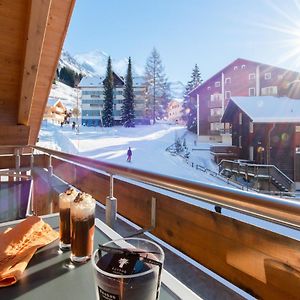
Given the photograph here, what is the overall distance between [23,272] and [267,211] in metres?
0.63

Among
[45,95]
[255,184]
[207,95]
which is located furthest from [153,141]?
[45,95]

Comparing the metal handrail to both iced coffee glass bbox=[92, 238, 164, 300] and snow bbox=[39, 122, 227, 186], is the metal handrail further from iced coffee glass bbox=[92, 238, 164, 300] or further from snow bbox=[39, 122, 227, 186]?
snow bbox=[39, 122, 227, 186]

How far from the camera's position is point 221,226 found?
1271 mm

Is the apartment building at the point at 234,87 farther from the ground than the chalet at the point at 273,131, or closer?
farther from the ground

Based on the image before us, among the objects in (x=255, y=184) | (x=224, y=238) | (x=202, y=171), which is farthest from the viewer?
(x=202, y=171)

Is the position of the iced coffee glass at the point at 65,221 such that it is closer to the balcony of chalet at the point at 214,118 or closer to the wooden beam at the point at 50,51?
the wooden beam at the point at 50,51

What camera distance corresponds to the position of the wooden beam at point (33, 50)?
209 cm

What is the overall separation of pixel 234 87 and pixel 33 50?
21009mm

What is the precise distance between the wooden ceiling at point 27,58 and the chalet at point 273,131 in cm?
1273

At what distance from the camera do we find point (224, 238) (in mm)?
1269

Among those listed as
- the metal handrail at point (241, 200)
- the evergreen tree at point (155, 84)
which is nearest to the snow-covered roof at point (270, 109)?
the metal handrail at point (241, 200)

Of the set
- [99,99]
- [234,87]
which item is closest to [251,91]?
[234,87]

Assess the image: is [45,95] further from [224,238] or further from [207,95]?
[207,95]

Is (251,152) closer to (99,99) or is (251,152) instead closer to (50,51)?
(50,51)
